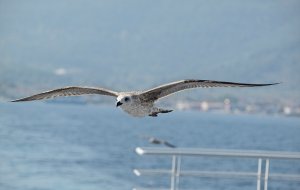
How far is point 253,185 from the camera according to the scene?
3166 centimetres

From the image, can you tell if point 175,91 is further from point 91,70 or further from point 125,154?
point 91,70

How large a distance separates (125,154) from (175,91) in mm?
40504

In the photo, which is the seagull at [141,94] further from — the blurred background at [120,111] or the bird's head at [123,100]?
the blurred background at [120,111]

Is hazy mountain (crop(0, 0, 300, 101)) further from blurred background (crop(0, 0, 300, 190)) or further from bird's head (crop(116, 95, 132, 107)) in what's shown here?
bird's head (crop(116, 95, 132, 107))

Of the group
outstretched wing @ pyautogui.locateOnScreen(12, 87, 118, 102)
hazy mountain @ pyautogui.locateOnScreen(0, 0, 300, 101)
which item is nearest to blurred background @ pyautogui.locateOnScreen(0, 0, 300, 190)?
hazy mountain @ pyautogui.locateOnScreen(0, 0, 300, 101)

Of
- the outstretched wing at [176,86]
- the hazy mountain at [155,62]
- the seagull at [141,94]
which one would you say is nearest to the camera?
the outstretched wing at [176,86]

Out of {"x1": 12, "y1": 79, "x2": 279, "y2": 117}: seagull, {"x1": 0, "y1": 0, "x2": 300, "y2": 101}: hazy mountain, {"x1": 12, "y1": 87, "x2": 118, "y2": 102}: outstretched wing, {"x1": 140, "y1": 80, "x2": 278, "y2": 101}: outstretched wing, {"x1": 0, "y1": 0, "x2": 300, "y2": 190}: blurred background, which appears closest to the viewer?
{"x1": 140, "y1": 80, "x2": 278, "y2": 101}: outstretched wing

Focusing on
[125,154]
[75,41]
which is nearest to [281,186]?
[125,154]

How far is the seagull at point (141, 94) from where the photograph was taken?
8.11 meters

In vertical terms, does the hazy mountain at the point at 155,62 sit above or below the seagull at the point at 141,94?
above

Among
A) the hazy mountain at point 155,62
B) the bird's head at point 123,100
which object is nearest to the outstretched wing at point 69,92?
the bird's head at point 123,100

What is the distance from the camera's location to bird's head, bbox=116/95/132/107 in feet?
26.5

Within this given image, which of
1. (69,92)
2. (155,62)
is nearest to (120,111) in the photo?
(155,62)

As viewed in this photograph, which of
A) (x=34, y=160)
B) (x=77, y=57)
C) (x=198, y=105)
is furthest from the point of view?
(x=77, y=57)
